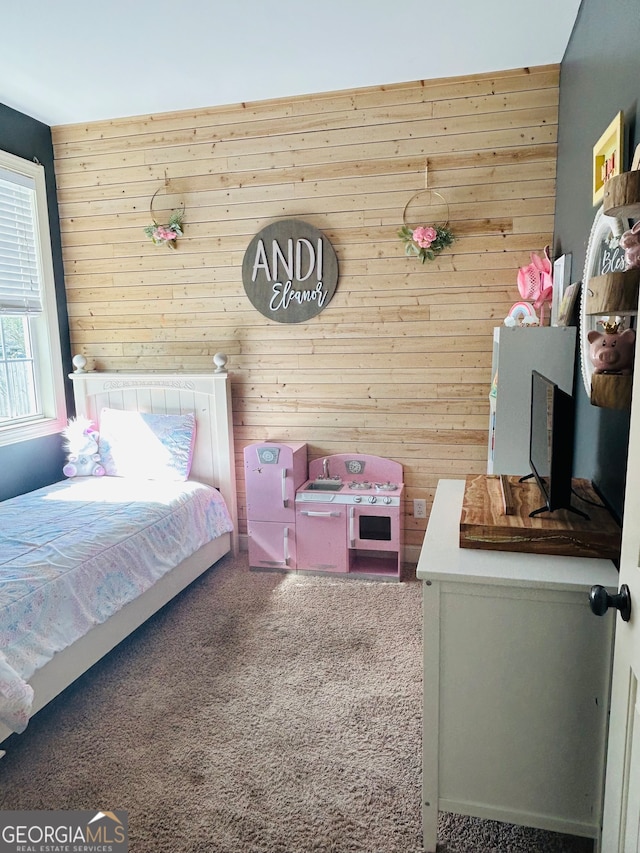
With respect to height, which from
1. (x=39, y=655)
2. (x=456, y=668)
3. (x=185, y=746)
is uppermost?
(x=456, y=668)

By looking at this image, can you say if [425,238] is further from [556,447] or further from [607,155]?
[556,447]

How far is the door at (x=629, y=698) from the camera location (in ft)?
3.50

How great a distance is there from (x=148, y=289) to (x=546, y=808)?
11.0 feet

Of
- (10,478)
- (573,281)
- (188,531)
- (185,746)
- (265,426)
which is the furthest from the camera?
(265,426)

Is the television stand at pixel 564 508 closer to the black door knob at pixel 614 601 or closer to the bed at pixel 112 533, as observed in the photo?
the black door knob at pixel 614 601

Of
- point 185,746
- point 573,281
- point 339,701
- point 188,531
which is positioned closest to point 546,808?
point 339,701

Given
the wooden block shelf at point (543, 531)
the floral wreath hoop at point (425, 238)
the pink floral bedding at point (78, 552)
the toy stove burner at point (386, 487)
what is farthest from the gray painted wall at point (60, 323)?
the wooden block shelf at point (543, 531)

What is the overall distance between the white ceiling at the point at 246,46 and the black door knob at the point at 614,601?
2416mm

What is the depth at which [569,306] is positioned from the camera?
→ 2.35 metres

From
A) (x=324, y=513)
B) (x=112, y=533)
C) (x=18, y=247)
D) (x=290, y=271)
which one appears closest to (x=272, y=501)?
(x=324, y=513)

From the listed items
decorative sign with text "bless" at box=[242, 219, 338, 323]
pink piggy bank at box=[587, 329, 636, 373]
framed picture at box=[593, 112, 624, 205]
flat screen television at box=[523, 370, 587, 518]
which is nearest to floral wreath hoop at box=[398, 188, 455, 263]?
decorative sign with text "bless" at box=[242, 219, 338, 323]

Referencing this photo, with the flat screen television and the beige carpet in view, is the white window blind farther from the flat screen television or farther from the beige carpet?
the flat screen television

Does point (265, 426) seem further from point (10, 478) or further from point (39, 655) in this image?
point (39, 655)

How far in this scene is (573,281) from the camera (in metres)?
2.47
